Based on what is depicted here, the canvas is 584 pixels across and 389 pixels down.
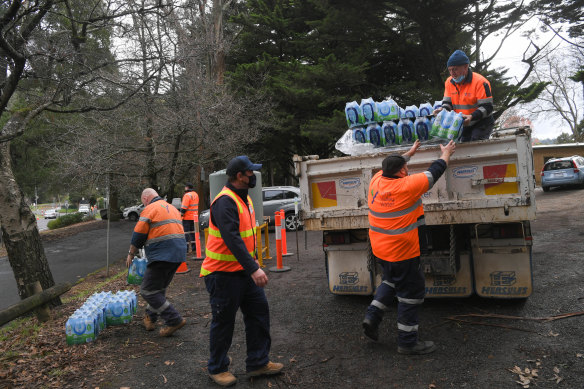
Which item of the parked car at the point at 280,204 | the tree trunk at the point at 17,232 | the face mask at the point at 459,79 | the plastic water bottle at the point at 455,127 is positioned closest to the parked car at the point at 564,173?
the parked car at the point at 280,204

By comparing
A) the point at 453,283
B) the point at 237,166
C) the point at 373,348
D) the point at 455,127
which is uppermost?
the point at 455,127

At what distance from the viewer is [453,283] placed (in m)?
4.83

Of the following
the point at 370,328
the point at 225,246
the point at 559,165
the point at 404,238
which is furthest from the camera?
the point at 559,165

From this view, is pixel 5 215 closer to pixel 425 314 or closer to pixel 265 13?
pixel 425 314

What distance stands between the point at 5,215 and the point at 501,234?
22.6 ft

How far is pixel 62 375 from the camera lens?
3.90m

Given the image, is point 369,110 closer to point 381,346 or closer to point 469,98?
point 469,98

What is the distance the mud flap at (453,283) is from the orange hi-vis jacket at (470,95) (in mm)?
1659

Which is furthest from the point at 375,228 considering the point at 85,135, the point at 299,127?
the point at 299,127

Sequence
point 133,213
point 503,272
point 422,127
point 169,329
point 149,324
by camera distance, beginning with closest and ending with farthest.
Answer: point 503,272 < point 422,127 < point 169,329 < point 149,324 < point 133,213

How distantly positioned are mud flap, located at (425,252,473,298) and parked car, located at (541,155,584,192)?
64.6ft

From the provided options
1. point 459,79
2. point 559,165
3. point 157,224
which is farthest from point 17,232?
point 559,165

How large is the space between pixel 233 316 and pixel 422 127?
300cm

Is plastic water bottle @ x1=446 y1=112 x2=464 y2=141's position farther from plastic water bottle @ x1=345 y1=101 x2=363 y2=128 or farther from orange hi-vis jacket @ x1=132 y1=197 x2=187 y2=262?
orange hi-vis jacket @ x1=132 y1=197 x2=187 y2=262
